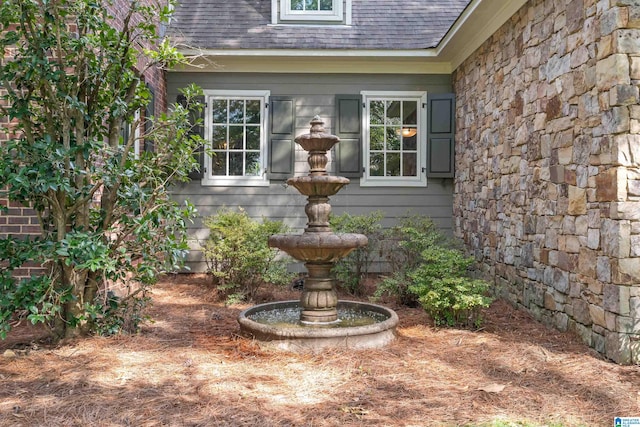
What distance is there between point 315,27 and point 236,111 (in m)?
1.83

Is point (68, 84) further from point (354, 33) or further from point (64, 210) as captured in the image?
point (354, 33)

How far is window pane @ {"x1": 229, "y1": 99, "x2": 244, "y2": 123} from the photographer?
26.8 ft

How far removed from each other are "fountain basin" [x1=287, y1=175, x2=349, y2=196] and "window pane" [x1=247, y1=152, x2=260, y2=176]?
151 inches

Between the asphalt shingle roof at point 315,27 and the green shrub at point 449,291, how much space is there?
3924 mm

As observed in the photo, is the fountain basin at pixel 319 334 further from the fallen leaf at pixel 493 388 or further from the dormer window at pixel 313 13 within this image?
the dormer window at pixel 313 13

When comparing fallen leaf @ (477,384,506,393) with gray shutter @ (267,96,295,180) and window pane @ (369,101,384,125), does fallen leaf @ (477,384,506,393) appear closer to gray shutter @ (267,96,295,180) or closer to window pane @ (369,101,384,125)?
gray shutter @ (267,96,295,180)

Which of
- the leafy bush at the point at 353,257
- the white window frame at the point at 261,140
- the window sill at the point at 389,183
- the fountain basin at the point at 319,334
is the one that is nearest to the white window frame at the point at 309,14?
the white window frame at the point at 261,140

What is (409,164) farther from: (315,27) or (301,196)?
(315,27)

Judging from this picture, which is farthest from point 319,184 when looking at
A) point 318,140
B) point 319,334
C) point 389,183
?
point 389,183

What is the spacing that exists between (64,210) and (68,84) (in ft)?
3.08

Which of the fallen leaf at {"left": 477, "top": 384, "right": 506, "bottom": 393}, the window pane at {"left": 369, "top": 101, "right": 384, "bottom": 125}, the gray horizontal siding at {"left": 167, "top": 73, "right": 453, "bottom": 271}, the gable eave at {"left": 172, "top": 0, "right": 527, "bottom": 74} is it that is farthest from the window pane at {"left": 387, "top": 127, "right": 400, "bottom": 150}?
the fallen leaf at {"left": 477, "top": 384, "right": 506, "bottom": 393}

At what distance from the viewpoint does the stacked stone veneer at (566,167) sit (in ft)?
12.2

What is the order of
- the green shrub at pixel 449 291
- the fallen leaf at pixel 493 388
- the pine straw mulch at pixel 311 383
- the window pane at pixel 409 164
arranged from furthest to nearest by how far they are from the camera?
the window pane at pixel 409 164 → the green shrub at pixel 449 291 → the fallen leaf at pixel 493 388 → the pine straw mulch at pixel 311 383

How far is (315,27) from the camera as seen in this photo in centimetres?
827
